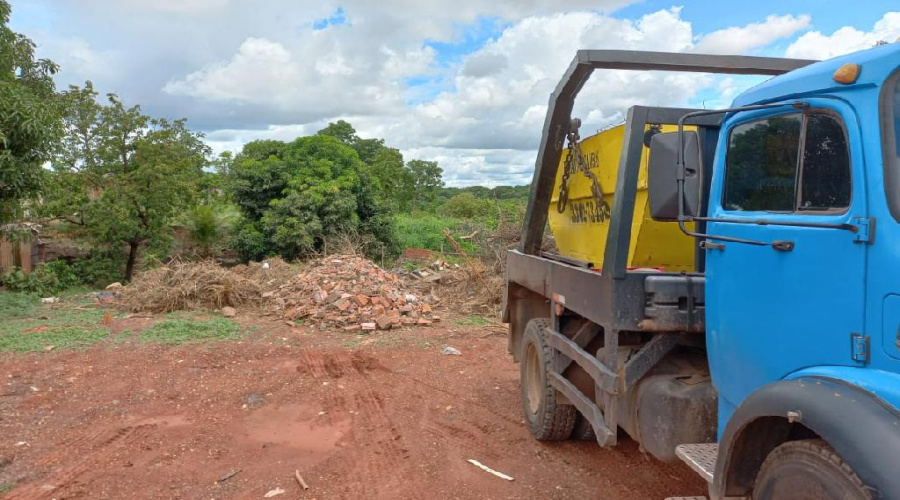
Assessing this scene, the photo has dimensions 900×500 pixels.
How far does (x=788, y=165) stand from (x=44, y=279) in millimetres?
15698

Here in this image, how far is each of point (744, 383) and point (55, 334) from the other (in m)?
9.22

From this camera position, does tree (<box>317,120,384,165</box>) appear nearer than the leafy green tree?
Yes

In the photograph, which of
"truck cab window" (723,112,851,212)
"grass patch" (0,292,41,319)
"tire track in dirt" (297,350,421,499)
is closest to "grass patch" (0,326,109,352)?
"grass patch" (0,292,41,319)

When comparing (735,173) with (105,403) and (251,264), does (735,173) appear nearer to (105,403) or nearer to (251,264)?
(105,403)

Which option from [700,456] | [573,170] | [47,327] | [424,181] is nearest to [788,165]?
[700,456]

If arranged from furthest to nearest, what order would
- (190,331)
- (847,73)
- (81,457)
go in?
1. (190,331)
2. (81,457)
3. (847,73)

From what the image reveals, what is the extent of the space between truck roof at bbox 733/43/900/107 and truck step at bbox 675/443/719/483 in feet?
5.15

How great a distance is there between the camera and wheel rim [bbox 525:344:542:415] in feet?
16.9

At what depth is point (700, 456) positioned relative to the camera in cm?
293

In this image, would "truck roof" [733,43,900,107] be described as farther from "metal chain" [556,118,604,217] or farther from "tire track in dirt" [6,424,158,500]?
"tire track in dirt" [6,424,158,500]

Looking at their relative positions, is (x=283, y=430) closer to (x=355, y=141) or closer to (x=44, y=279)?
(x=44, y=279)

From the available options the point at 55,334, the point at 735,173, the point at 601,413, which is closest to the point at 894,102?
the point at 735,173

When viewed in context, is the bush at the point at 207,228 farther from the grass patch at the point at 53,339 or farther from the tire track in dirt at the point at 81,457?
the tire track in dirt at the point at 81,457

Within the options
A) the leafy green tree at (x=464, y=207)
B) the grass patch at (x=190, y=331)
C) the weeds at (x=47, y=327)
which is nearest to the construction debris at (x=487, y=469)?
the grass patch at (x=190, y=331)
